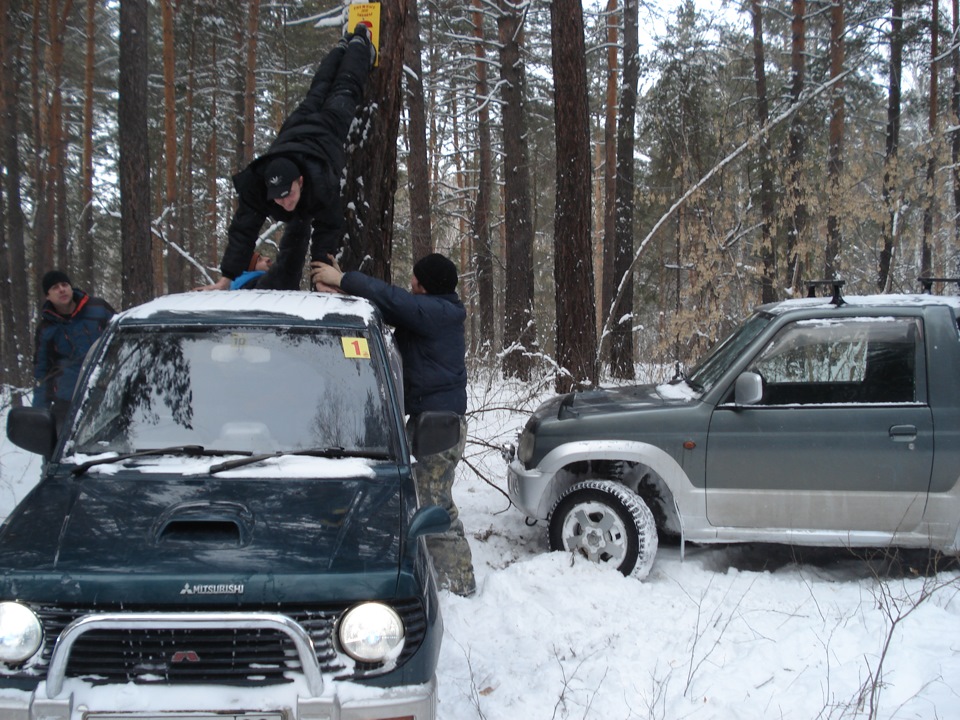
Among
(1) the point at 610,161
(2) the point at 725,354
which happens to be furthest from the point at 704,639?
(1) the point at 610,161

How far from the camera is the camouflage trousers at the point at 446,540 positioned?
4.77m

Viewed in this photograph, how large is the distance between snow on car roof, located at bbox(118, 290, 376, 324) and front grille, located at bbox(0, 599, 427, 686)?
67.2 inches

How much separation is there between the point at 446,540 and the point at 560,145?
6673 millimetres

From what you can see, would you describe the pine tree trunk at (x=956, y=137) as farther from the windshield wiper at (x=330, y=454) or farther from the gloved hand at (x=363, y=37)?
the windshield wiper at (x=330, y=454)

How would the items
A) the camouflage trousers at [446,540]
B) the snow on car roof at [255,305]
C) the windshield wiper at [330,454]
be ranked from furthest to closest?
1. the camouflage trousers at [446,540]
2. the snow on car roof at [255,305]
3. the windshield wiper at [330,454]

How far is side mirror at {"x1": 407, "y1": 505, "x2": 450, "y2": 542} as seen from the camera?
284 cm

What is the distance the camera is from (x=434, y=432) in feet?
11.9

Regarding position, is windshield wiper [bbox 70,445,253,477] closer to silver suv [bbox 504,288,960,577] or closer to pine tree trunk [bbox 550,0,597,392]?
silver suv [bbox 504,288,960,577]

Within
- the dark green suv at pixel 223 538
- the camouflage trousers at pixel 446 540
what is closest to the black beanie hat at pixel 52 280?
the dark green suv at pixel 223 538

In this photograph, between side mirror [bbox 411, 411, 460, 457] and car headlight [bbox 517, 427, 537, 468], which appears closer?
side mirror [bbox 411, 411, 460, 457]

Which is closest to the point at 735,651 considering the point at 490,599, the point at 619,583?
the point at 619,583

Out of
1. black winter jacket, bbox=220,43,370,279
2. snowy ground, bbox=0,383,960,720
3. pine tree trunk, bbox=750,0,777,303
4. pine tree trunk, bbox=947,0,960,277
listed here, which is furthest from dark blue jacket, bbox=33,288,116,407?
pine tree trunk, bbox=947,0,960,277

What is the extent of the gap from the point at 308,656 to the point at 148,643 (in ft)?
1.68

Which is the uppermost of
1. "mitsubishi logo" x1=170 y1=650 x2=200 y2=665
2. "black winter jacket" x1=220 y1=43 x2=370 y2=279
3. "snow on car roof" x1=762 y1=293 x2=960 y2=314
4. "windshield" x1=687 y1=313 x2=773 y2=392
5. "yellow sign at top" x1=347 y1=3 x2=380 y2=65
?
"yellow sign at top" x1=347 y1=3 x2=380 y2=65
